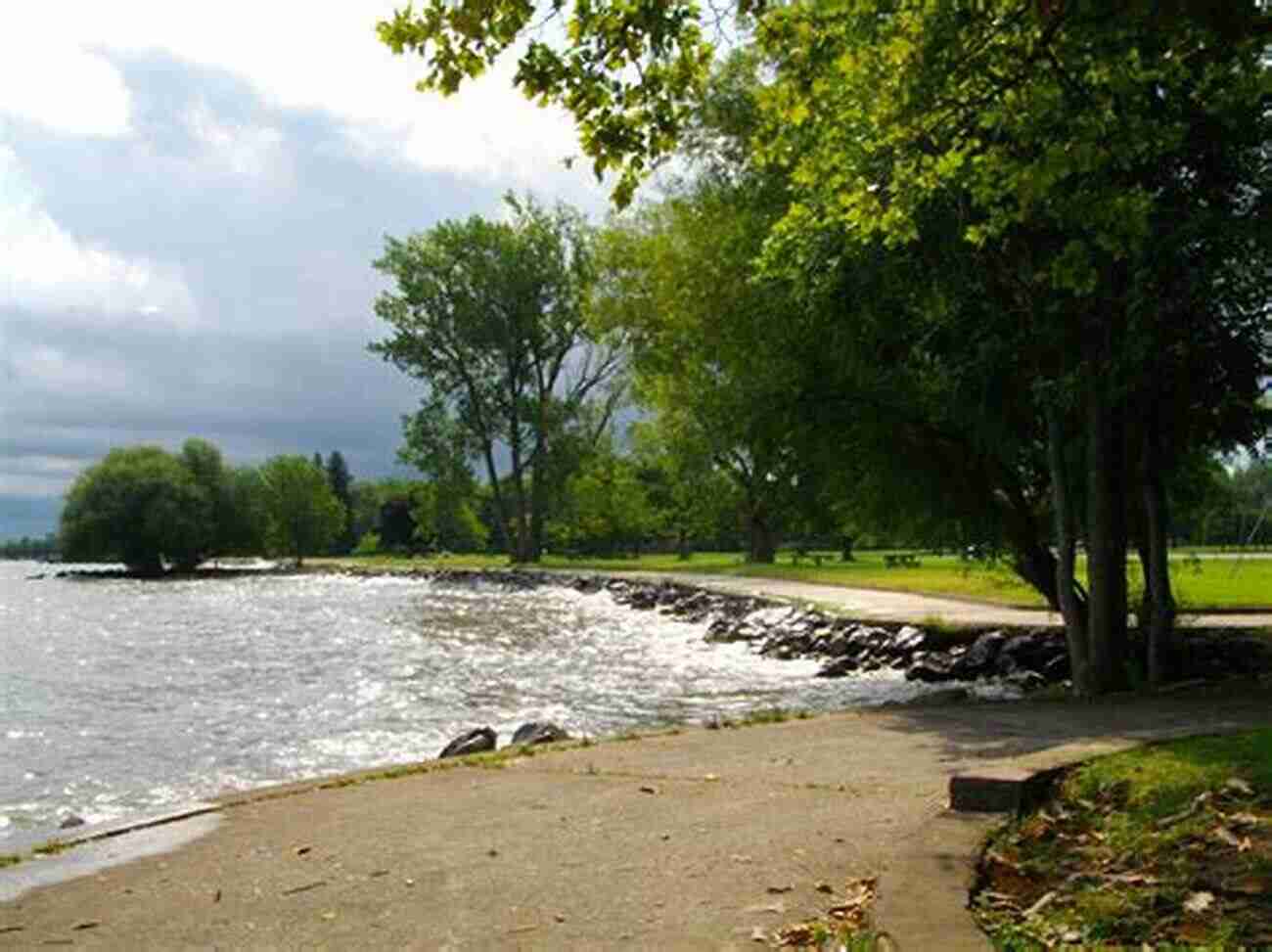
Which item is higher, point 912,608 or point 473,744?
point 912,608

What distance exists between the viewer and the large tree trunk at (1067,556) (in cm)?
1455

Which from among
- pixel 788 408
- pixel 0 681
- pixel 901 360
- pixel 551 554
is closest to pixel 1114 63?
pixel 901 360

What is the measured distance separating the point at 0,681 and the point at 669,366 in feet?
48.3

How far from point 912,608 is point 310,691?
12973 millimetres

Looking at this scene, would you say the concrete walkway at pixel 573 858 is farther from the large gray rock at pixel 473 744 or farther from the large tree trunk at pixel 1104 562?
the large tree trunk at pixel 1104 562

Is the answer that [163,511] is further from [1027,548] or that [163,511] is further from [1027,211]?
[1027,211]

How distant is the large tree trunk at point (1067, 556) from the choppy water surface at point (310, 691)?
3.19m

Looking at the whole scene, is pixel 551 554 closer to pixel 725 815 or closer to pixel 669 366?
pixel 669 366

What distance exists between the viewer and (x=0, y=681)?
78.2 feet

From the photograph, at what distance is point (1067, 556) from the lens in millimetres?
14922

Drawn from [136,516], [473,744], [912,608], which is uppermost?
[136,516]

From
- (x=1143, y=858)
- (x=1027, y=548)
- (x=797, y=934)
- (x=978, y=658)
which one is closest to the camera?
(x=797, y=934)

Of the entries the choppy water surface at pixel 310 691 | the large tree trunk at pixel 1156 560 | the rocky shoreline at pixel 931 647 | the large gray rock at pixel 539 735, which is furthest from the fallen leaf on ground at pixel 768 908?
the rocky shoreline at pixel 931 647

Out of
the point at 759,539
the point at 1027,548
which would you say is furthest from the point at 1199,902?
the point at 759,539
